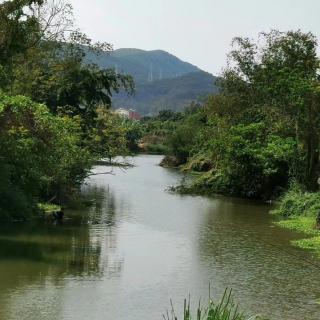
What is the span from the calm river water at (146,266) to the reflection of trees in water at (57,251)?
0.03 meters

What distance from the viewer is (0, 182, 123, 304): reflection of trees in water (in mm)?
14820

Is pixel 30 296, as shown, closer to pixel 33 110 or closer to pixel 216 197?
pixel 33 110

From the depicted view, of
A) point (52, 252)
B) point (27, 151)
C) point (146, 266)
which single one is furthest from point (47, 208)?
point (146, 266)

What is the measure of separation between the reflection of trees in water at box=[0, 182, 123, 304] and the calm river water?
0.09 ft

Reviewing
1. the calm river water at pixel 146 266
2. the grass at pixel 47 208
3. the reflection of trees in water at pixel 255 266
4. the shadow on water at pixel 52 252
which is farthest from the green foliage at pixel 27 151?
the reflection of trees in water at pixel 255 266

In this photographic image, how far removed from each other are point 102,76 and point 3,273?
79.2 ft

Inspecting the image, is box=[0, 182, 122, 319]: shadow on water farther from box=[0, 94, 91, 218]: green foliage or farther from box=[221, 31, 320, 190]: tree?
box=[221, 31, 320, 190]: tree

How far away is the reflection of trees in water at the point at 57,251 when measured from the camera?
1482 cm

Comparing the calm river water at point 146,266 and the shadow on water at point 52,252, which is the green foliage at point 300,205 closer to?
the calm river water at point 146,266

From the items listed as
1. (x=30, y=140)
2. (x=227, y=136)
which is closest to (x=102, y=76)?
(x=227, y=136)

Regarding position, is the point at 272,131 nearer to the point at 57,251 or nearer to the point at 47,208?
the point at 47,208

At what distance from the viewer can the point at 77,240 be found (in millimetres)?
19609

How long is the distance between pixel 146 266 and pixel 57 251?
9.35 ft

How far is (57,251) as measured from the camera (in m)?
17.8
